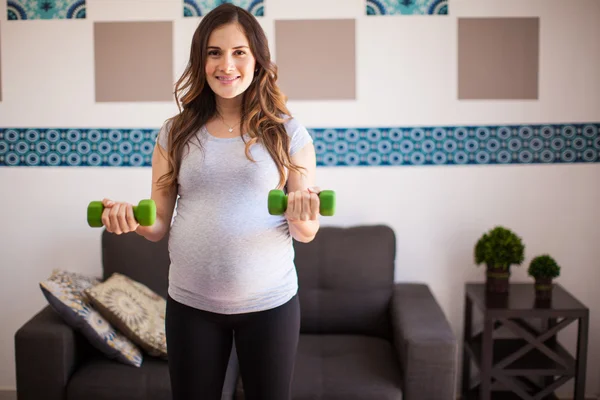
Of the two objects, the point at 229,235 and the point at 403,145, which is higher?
the point at 403,145

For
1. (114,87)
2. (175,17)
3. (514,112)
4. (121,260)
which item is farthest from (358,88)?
(121,260)

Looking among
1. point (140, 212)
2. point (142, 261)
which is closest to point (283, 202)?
point (140, 212)

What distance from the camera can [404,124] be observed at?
2781mm

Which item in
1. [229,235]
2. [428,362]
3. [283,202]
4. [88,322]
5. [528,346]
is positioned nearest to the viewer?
[283,202]

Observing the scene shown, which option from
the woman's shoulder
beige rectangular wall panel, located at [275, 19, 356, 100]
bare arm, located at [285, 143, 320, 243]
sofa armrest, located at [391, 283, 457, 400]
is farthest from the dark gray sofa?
the woman's shoulder

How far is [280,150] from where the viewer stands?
4.74ft

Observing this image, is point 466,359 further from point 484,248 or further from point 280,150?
point 280,150

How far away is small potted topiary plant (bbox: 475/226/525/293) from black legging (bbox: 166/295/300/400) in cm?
139

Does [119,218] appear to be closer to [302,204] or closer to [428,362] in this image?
[302,204]

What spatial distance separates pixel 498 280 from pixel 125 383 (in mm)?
1514

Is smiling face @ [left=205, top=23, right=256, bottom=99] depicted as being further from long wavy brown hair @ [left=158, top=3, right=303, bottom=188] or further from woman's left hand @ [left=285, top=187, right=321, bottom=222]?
woman's left hand @ [left=285, top=187, right=321, bottom=222]

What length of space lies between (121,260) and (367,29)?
1446 mm

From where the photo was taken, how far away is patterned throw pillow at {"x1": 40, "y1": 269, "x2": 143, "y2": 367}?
2236 millimetres

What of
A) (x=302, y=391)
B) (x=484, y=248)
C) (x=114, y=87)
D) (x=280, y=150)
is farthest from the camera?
(x=114, y=87)
